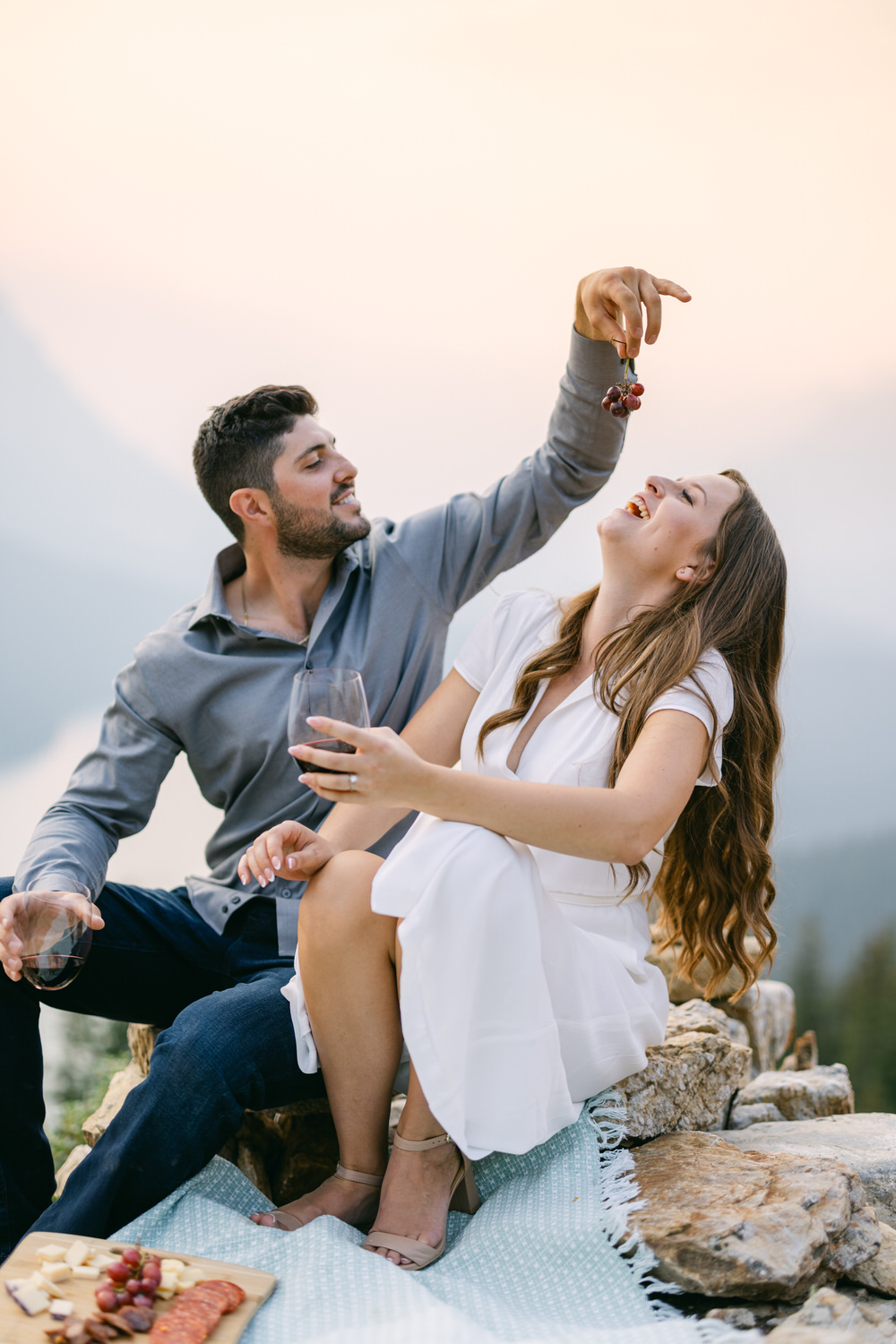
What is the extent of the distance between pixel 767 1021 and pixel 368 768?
299 cm

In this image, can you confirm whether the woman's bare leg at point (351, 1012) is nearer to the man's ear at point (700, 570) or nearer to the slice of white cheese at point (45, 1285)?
the slice of white cheese at point (45, 1285)

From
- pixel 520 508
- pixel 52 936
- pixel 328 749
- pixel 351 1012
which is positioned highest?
pixel 520 508

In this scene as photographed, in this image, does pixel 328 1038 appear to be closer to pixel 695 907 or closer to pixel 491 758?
pixel 491 758

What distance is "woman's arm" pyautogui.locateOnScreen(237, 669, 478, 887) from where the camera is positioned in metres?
2.05

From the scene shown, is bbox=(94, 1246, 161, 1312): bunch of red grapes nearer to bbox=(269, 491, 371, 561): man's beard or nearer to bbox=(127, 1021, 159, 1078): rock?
bbox=(127, 1021, 159, 1078): rock

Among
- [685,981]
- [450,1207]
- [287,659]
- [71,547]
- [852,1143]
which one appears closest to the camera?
[450,1207]

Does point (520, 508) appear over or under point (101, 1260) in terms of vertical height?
over

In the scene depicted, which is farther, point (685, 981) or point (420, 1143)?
point (685, 981)

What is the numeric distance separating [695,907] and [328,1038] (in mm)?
947

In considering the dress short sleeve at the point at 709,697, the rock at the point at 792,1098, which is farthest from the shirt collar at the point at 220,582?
the rock at the point at 792,1098

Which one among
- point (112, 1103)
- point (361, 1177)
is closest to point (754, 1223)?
point (361, 1177)

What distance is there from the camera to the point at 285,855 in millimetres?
2074

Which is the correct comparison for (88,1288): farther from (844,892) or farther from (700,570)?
(844,892)

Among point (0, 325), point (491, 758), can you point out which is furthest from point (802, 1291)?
point (0, 325)
